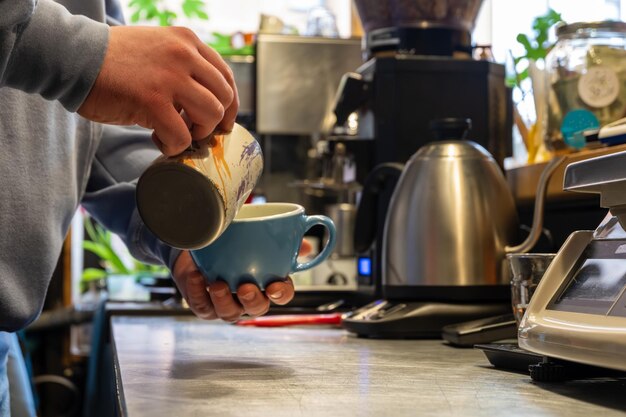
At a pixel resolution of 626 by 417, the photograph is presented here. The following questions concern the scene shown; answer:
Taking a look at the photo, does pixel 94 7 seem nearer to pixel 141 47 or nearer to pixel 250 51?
pixel 141 47

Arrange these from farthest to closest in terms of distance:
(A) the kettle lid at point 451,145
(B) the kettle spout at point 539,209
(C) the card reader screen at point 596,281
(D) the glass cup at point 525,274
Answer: (A) the kettle lid at point 451,145, (B) the kettle spout at point 539,209, (D) the glass cup at point 525,274, (C) the card reader screen at point 596,281

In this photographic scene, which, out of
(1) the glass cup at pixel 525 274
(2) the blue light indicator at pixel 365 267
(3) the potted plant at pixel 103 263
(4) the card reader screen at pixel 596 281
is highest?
(4) the card reader screen at pixel 596 281

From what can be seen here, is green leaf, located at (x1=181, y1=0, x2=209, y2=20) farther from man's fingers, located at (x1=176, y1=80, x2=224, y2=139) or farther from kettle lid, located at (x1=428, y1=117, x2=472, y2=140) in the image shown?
man's fingers, located at (x1=176, y1=80, x2=224, y2=139)

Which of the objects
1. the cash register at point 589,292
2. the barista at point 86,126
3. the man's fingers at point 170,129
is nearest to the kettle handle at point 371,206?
the barista at point 86,126

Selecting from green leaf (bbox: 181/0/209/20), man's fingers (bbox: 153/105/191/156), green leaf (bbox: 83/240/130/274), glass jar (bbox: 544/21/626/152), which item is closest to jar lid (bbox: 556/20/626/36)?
glass jar (bbox: 544/21/626/152)

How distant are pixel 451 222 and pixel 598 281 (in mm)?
540

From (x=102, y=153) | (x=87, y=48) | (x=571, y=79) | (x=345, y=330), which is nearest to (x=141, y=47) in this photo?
(x=87, y=48)

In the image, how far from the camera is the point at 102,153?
1.38 metres

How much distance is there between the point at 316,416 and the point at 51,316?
3029 millimetres

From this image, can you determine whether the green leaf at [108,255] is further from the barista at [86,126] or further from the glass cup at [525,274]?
the glass cup at [525,274]

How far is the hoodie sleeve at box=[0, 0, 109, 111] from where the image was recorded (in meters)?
0.74

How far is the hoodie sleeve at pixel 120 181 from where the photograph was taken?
1.30 m

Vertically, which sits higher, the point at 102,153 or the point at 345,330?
the point at 102,153

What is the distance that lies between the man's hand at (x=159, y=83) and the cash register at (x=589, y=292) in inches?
12.8
